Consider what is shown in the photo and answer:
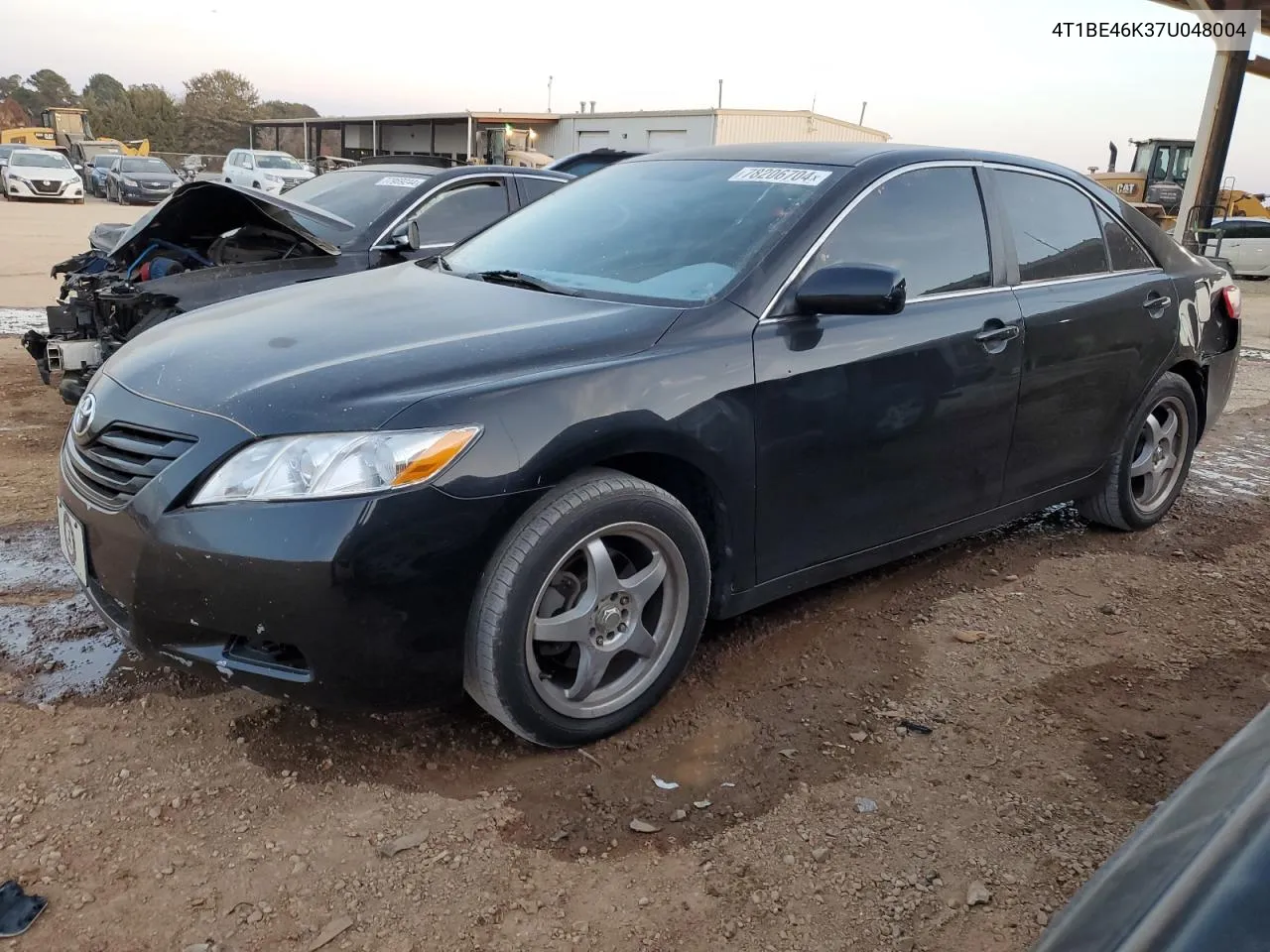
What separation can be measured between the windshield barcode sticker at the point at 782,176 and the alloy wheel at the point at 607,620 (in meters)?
1.32

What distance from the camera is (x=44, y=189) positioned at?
2786 centimetres

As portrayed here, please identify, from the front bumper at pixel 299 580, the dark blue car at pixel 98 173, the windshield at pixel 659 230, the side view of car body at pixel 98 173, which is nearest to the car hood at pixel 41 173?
the side view of car body at pixel 98 173

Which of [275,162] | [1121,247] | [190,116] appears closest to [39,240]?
[275,162]

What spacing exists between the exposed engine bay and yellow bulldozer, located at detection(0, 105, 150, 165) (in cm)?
3958

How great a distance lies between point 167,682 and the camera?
117 inches

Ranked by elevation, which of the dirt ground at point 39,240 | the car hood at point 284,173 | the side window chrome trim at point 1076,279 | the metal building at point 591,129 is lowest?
the dirt ground at point 39,240

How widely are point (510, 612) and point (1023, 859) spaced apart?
1.35m

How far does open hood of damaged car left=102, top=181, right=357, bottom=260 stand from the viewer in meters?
5.54

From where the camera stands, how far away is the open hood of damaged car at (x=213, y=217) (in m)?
5.54

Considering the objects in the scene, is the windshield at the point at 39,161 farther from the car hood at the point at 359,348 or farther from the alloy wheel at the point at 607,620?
the alloy wheel at the point at 607,620

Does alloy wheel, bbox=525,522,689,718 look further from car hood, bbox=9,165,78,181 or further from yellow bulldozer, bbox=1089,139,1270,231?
car hood, bbox=9,165,78,181

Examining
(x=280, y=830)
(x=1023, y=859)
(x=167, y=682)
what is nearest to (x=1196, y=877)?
(x=1023, y=859)

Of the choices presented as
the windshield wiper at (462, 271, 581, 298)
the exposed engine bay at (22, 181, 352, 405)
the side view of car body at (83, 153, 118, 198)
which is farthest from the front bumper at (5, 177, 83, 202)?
the windshield wiper at (462, 271, 581, 298)

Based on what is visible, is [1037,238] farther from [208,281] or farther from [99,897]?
[208,281]
